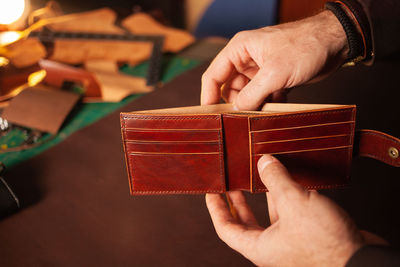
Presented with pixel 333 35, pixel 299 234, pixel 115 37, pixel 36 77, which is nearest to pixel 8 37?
pixel 36 77

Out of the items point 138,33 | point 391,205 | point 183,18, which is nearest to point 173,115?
point 391,205

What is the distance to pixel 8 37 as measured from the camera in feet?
4.00

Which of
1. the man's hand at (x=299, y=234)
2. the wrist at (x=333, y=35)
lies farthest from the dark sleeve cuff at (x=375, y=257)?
the wrist at (x=333, y=35)

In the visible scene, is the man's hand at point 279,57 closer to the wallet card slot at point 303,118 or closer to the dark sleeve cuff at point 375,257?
the wallet card slot at point 303,118

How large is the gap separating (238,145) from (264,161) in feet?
0.20

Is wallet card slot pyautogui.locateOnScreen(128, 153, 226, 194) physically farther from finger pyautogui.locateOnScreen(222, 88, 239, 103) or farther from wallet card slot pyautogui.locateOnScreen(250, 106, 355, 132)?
finger pyautogui.locateOnScreen(222, 88, 239, 103)

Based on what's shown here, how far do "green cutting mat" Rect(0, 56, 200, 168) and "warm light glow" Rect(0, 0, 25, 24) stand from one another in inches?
16.1

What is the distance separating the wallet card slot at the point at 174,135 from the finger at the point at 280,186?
11 centimetres

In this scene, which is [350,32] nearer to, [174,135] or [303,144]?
[303,144]

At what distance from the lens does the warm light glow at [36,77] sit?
1057 millimetres

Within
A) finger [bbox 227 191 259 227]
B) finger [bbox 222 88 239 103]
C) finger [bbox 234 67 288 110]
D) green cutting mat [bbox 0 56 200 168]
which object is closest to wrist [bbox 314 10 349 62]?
finger [bbox 234 67 288 110]

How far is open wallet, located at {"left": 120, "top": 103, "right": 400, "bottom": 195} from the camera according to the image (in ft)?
1.88

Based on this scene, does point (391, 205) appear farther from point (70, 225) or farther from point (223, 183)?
point (70, 225)

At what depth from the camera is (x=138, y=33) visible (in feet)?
4.25
